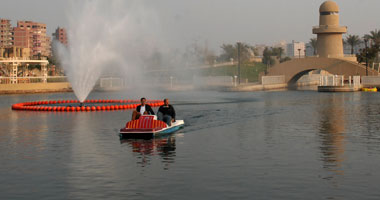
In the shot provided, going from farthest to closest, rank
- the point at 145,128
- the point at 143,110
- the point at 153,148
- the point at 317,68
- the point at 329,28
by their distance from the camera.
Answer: the point at 329,28 < the point at 317,68 < the point at 143,110 < the point at 145,128 < the point at 153,148

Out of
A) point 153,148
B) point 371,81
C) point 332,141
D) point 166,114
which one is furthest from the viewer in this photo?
point 371,81

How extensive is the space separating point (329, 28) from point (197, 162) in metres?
113

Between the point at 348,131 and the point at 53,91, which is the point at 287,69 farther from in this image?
the point at 348,131

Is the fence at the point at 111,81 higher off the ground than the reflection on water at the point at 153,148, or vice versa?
the fence at the point at 111,81

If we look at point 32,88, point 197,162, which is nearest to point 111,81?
point 32,88

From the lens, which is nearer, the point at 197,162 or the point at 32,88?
the point at 197,162

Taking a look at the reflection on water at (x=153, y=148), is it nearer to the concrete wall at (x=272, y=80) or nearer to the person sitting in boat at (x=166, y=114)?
the person sitting in boat at (x=166, y=114)

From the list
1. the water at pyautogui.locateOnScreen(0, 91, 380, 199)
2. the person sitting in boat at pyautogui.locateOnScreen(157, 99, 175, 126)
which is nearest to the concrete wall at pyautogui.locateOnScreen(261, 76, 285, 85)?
the water at pyautogui.locateOnScreen(0, 91, 380, 199)

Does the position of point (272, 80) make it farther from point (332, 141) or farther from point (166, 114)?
point (332, 141)

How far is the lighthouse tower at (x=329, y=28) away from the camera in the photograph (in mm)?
129375

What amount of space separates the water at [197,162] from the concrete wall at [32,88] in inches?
2661

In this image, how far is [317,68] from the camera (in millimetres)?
122438

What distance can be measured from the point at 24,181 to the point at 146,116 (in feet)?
39.6

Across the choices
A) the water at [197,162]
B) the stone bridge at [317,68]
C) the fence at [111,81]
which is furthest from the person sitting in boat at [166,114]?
the stone bridge at [317,68]
